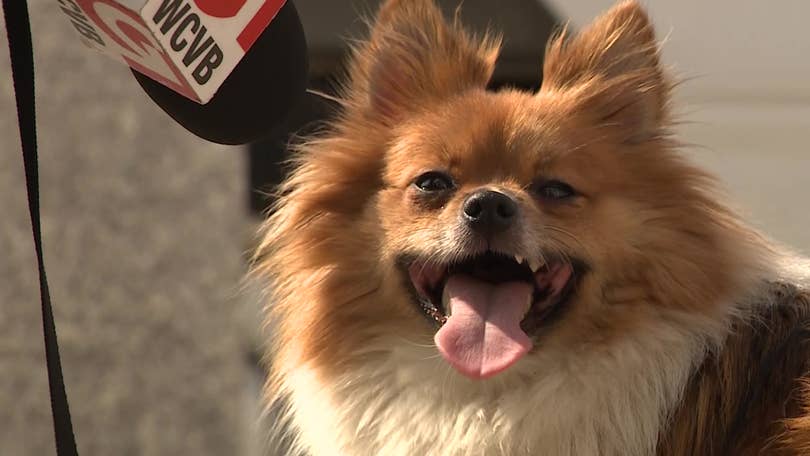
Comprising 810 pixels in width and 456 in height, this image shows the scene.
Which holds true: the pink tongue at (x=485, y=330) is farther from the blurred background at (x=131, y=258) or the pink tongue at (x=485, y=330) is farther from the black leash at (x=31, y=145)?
the blurred background at (x=131, y=258)

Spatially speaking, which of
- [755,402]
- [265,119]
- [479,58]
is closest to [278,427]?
[479,58]

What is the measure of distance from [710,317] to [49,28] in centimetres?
385

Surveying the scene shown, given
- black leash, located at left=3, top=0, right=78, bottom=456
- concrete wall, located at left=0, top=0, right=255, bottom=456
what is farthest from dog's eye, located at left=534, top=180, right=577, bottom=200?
concrete wall, located at left=0, top=0, right=255, bottom=456

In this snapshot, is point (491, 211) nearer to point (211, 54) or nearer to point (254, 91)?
point (254, 91)

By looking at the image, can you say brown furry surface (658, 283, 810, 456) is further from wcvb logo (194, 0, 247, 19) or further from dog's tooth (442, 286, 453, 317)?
wcvb logo (194, 0, 247, 19)

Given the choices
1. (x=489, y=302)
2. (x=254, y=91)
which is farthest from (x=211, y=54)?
(x=489, y=302)

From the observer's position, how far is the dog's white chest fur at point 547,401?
247 cm

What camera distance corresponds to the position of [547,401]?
8.14 feet

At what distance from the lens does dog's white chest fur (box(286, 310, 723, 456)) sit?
247 cm

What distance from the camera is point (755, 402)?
7.91ft

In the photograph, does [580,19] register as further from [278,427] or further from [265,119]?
[265,119]

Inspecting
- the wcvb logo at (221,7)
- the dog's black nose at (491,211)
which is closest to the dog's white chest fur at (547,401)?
the dog's black nose at (491,211)

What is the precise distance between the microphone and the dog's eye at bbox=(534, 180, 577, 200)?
3.10 feet

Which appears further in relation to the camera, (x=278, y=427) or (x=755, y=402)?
(x=278, y=427)
